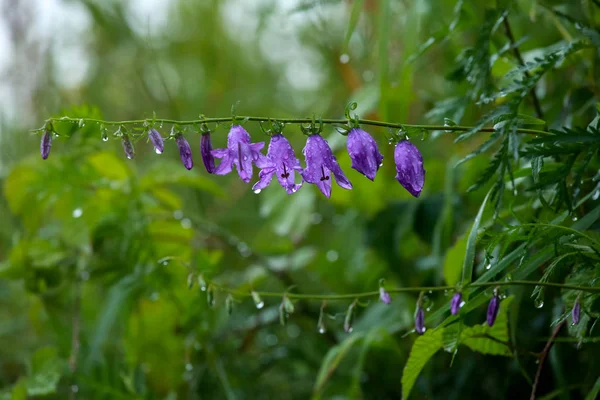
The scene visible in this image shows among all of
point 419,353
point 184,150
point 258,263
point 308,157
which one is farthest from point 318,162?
point 258,263

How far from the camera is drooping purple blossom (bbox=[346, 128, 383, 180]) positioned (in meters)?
0.57

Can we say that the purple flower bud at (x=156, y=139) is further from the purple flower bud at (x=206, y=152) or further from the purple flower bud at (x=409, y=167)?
the purple flower bud at (x=409, y=167)

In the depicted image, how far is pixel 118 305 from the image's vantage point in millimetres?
1039

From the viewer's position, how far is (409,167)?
1.89 ft

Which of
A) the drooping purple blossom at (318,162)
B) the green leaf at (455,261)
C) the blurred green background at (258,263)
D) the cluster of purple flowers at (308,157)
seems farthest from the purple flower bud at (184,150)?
the green leaf at (455,261)

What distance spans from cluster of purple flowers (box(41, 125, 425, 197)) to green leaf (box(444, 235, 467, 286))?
0.22m

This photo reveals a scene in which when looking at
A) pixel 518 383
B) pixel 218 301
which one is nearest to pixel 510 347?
pixel 518 383

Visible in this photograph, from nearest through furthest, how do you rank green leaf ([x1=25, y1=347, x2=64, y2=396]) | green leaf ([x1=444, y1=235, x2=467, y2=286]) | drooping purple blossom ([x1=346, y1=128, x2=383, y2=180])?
1. drooping purple blossom ([x1=346, y1=128, x2=383, y2=180])
2. green leaf ([x1=444, y1=235, x2=467, y2=286])
3. green leaf ([x1=25, y1=347, x2=64, y2=396])

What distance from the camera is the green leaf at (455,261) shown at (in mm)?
783

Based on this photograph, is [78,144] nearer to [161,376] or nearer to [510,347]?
[161,376]

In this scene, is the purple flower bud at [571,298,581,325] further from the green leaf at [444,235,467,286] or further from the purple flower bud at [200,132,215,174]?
the purple flower bud at [200,132,215,174]

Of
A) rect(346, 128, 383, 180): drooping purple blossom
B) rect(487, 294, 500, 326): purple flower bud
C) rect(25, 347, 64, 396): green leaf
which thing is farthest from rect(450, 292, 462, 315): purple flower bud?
rect(25, 347, 64, 396): green leaf

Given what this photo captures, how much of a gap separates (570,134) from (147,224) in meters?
0.74

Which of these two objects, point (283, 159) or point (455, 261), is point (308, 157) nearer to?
point (283, 159)
